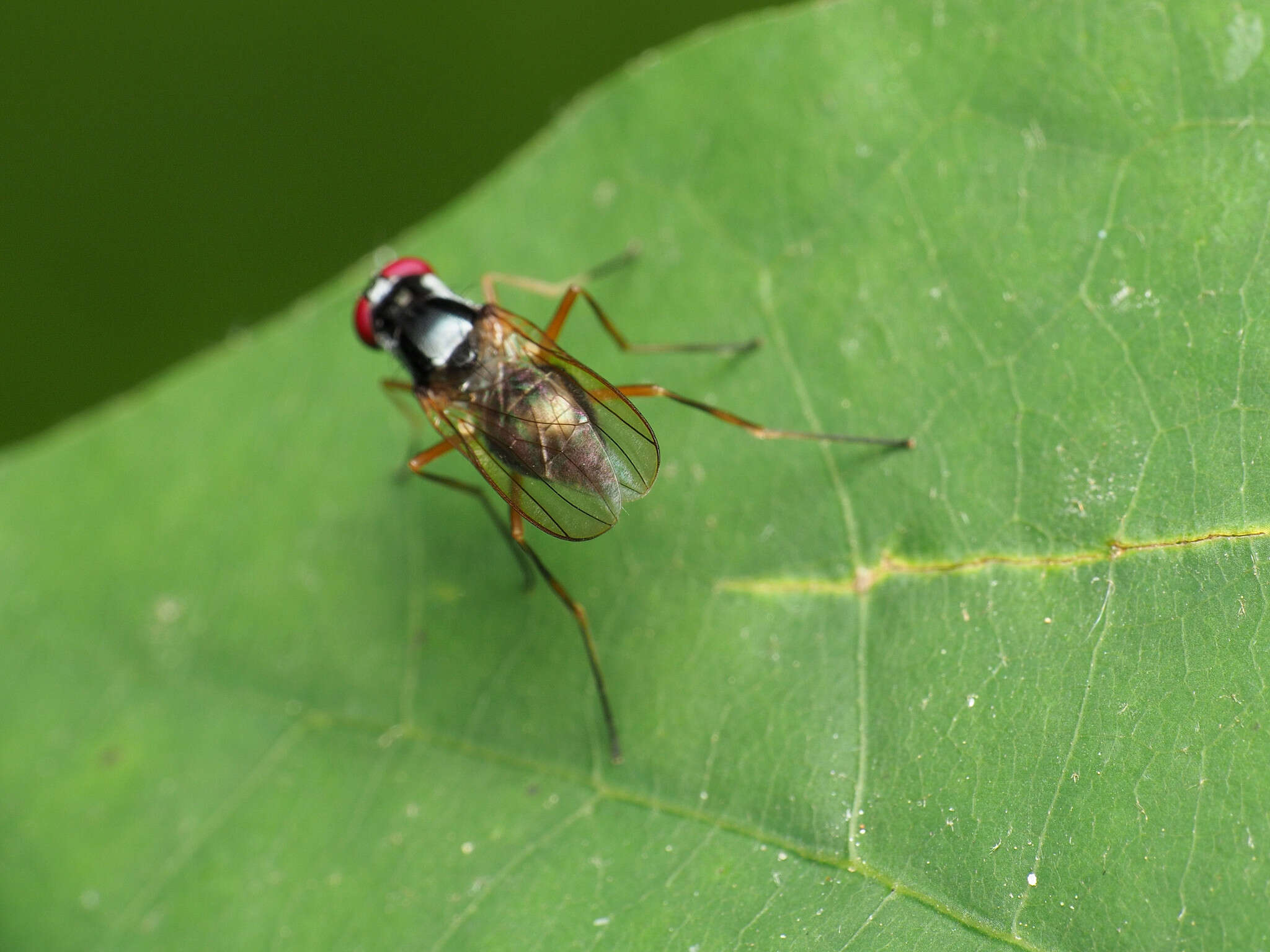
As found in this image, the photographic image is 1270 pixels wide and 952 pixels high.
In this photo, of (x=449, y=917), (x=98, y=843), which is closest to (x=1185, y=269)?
(x=449, y=917)

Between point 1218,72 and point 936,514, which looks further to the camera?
point 936,514

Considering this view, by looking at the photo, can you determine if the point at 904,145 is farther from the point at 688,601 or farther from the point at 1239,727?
the point at 1239,727

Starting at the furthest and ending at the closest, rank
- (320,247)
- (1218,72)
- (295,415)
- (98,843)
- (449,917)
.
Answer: (320,247)
(295,415)
(98,843)
(449,917)
(1218,72)

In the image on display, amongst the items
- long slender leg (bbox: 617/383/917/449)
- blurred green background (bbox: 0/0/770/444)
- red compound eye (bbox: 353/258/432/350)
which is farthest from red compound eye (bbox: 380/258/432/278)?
blurred green background (bbox: 0/0/770/444)

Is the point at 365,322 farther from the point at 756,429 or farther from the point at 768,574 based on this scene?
the point at 768,574

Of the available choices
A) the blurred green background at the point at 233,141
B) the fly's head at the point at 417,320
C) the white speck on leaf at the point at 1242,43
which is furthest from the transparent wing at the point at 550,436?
the blurred green background at the point at 233,141

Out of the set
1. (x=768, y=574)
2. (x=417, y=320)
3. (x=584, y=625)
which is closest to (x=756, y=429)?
(x=768, y=574)
